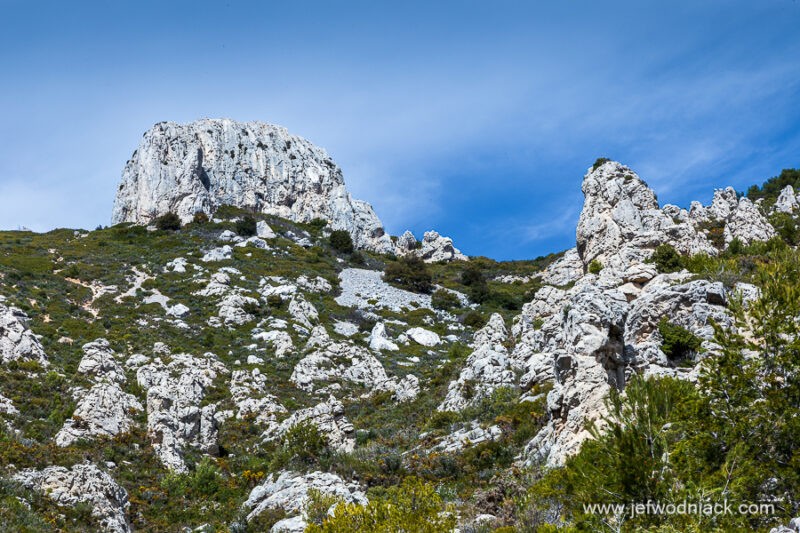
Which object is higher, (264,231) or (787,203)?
(264,231)

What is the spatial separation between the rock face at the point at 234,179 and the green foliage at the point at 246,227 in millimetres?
8153

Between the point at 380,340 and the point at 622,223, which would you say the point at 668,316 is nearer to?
the point at 622,223

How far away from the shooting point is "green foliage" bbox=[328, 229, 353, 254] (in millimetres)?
76250

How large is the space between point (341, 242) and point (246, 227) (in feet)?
39.5

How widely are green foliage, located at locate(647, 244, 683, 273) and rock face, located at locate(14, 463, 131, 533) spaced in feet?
91.4

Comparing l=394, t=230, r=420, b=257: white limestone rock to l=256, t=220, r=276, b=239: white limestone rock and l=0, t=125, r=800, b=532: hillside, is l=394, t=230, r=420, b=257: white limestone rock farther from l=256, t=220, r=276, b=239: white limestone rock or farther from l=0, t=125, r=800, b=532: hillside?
l=0, t=125, r=800, b=532: hillside

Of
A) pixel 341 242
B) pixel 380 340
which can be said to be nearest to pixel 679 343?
pixel 380 340

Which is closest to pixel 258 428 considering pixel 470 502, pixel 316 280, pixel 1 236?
pixel 470 502

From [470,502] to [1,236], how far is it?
70496 millimetres

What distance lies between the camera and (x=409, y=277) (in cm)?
6462

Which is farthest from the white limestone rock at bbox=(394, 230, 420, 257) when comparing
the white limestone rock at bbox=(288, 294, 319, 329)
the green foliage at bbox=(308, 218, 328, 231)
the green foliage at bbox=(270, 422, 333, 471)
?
the green foliage at bbox=(270, 422, 333, 471)

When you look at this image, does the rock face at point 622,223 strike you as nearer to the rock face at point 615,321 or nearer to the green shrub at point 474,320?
the rock face at point 615,321

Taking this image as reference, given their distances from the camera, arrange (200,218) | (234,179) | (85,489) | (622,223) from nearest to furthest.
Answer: (85,489) < (622,223) < (200,218) < (234,179)

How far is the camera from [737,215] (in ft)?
135
